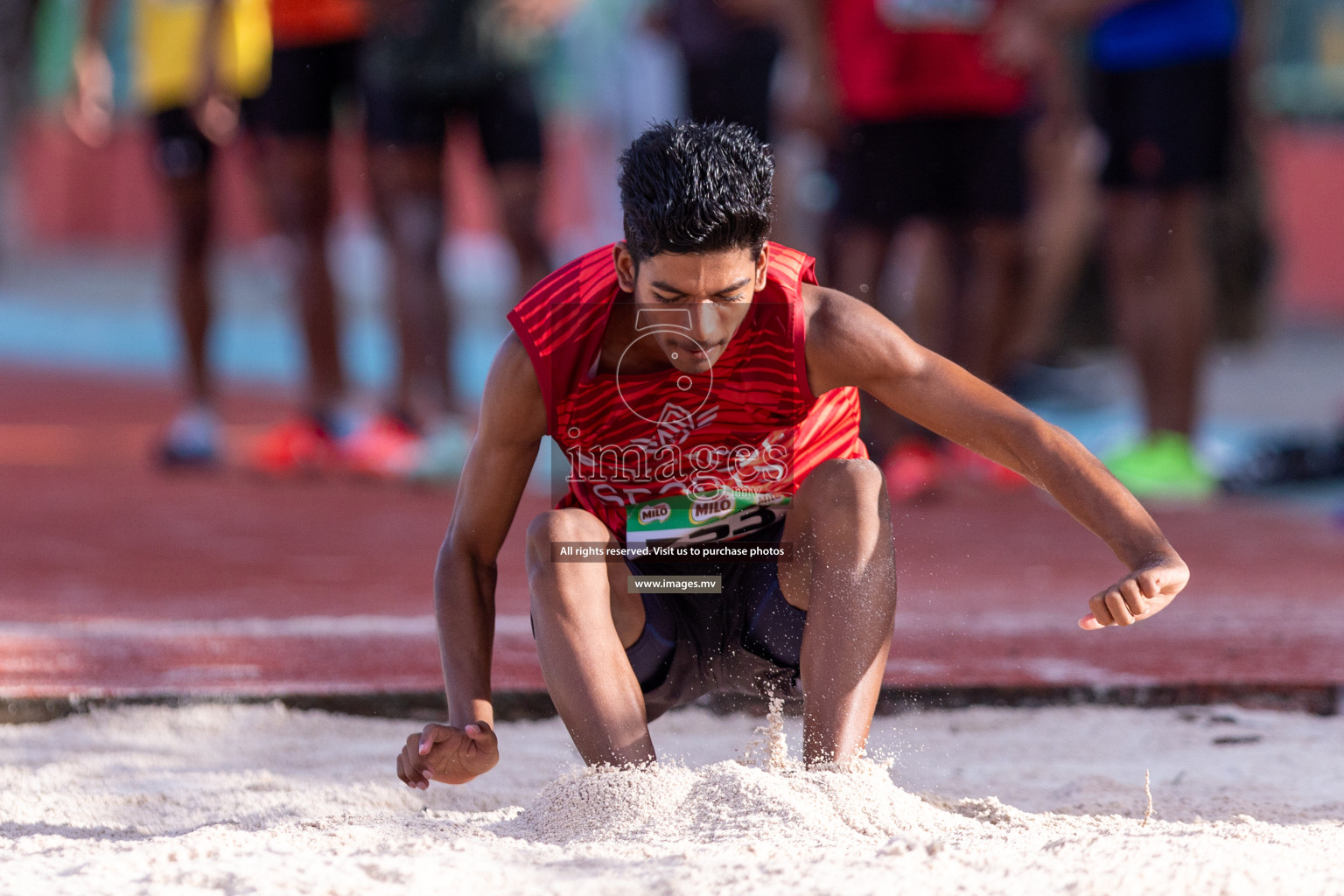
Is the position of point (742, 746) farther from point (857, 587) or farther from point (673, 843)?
point (673, 843)

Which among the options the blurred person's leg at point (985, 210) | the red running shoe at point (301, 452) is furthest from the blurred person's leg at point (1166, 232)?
the red running shoe at point (301, 452)

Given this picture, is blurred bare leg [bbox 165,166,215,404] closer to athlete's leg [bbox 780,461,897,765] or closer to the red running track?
the red running track

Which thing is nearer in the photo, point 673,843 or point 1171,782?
point 673,843

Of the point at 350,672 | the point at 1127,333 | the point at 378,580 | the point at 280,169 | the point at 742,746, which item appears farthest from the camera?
the point at 280,169

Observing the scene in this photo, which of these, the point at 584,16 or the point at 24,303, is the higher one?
the point at 584,16

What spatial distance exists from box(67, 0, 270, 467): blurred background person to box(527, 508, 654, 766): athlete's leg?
4.06 m

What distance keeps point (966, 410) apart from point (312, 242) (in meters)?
4.11

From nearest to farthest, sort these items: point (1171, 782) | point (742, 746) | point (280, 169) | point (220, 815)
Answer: point (220, 815) < point (1171, 782) < point (742, 746) < point (280, 169)

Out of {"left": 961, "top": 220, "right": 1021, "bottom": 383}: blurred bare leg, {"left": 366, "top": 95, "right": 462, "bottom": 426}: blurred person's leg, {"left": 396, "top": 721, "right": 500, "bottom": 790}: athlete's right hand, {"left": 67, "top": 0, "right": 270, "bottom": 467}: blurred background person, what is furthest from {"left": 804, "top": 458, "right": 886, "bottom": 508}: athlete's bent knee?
{"left": 67, "top": 0, "right": 270, "bottom": 467}: blurred background person

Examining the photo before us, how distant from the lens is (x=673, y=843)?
6.94 feet

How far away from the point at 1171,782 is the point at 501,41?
3.77 meters

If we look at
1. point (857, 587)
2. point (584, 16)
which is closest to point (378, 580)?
point (857, 587)

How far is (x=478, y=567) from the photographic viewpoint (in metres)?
2.49

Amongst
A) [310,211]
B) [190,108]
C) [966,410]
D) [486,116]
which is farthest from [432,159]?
[966,410]
